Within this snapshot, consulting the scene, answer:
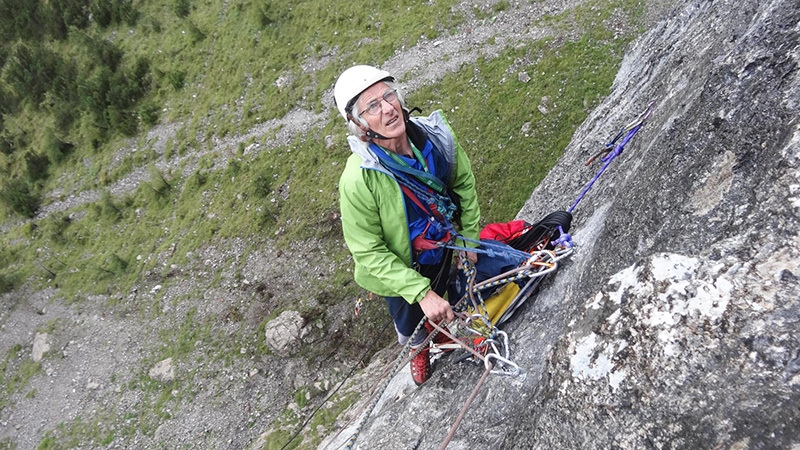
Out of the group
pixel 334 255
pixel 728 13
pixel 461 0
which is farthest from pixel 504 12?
pixel 728 13

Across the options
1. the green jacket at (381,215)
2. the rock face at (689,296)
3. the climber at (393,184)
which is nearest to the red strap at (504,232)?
the climber at (393,184)

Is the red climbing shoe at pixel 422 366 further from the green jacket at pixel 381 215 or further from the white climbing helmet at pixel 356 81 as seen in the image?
the white climbing helmet at pixel 356 81

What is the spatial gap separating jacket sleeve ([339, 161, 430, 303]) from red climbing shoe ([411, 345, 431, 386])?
140cm

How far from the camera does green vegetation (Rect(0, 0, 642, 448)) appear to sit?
11.7 m

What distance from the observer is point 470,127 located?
42.0 feet

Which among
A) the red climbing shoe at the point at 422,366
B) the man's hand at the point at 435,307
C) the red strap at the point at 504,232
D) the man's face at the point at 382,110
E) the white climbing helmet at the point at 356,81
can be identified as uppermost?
the white climbing helmet at the point at 356,81

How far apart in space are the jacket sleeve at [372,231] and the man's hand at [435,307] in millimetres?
55

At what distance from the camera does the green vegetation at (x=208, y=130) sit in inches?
461

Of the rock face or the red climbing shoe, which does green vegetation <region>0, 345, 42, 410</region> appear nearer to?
the red climbing shoe

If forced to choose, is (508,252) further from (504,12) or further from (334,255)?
(504,12)

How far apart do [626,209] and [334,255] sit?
32.4 feet

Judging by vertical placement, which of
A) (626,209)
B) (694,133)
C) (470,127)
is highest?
(694,133)

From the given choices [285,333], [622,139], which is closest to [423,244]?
[622,139]

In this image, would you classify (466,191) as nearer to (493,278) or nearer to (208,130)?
(493,278)
